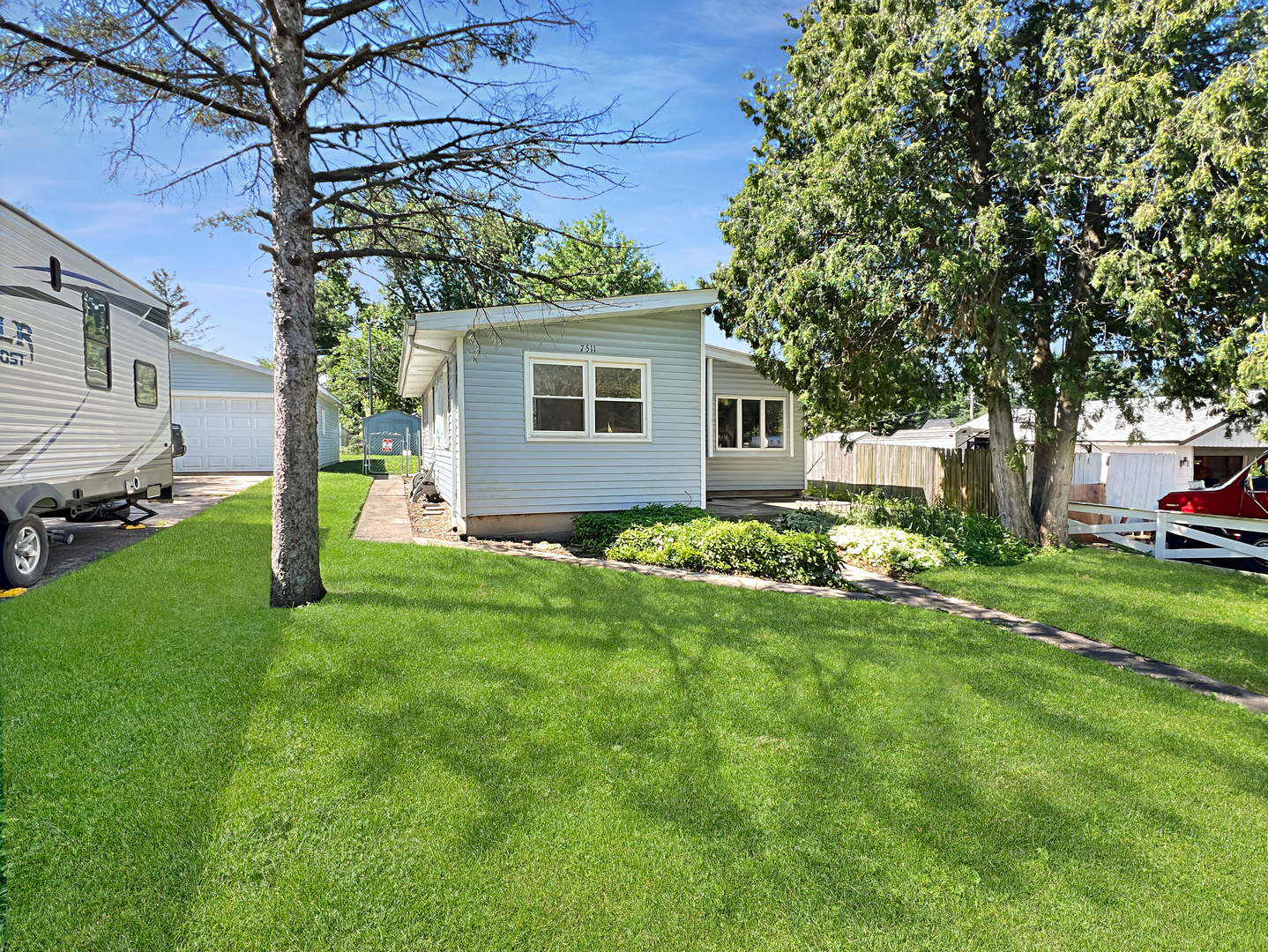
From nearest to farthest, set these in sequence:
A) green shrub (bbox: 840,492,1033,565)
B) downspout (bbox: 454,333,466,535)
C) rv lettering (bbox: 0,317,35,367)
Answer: rv lettering (bbox: 0,317,35,367) < green shrub (bbox: 840,492,1033,565) < downspout (bbox: 454,333,466,535)

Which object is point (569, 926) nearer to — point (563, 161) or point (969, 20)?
point (563, 161)

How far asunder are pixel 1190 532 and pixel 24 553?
14.9m

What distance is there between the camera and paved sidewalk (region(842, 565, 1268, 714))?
14.1 ft

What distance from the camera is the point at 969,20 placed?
27.9ft

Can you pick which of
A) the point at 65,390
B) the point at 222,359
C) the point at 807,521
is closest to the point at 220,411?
the point at 222,359

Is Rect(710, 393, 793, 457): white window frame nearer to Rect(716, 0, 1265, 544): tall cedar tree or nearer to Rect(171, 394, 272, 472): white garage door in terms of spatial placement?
Rect(716, 0, 1265, 544): tall cedar tree

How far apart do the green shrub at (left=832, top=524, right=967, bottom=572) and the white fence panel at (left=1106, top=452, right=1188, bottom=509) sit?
10.8 metres

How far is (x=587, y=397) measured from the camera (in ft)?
32.6

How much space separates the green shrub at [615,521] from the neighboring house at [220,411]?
1479cm

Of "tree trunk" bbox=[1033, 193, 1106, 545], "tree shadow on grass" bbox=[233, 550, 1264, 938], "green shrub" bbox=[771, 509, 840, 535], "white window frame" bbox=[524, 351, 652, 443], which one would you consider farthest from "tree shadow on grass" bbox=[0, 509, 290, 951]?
"tree trunk" bbox=[1033, 193, 1106, 545]

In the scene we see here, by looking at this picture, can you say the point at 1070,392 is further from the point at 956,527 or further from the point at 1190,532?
the point at 1190,532

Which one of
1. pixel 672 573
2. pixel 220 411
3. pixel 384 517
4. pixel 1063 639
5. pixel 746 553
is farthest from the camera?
pixel 220 411

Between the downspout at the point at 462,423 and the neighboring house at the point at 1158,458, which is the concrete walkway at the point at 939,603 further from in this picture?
the neighboring house at the point at 1158,458

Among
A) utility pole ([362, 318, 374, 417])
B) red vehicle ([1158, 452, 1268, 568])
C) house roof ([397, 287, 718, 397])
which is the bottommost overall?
red vehicle ([1158, 452, 1268, 568])
